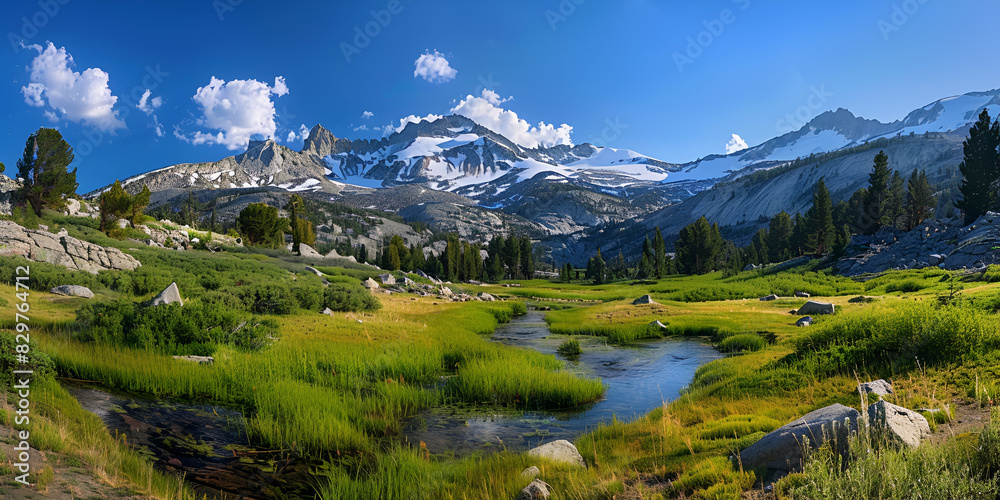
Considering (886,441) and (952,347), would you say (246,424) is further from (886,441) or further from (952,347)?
(952,347)

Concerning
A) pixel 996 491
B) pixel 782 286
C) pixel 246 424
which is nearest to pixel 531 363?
pixel 246 424

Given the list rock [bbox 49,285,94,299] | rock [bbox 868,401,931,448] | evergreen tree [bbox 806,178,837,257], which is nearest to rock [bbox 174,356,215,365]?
rock [bbox 49,285,94,299]

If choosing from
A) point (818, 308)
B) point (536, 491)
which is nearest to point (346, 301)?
point (536, 491)

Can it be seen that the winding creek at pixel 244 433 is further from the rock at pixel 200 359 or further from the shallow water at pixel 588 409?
the rock at pixel 200 359

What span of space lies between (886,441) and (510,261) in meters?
137

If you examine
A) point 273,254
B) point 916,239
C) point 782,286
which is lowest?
point 782,286

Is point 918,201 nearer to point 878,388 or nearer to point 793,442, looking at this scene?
point 878,388

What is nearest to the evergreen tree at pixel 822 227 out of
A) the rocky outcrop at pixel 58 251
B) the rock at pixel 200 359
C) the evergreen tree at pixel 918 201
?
the evergreen tree at pixel 918 201

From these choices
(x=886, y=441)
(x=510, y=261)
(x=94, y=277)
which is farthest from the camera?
(x=510, y=261)

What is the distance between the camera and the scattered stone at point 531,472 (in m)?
7.09

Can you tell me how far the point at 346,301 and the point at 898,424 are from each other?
93.1ft

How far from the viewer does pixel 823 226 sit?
292 ft

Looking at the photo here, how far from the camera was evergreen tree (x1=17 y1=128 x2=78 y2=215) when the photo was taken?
55.1 m

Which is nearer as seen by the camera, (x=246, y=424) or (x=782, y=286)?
(x=246, y=424)
